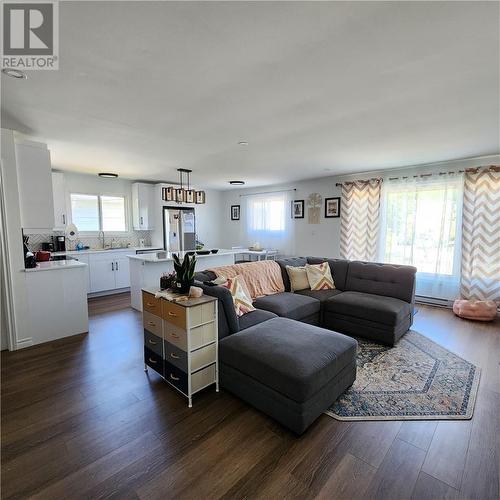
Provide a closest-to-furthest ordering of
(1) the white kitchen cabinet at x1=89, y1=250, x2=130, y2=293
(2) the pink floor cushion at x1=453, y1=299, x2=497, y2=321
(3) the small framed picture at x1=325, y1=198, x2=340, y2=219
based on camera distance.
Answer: (2) the pink floor cushion at x1=453, y1=299, x2=497, y2=321 < (1) the white kitchen cabinet at x1=89, y1=250, x2=130, y2=293 < (3) the small framed picture at x1=325, y1=198, x2=340, y2=219

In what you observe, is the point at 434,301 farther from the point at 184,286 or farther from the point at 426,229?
the point at 184,286

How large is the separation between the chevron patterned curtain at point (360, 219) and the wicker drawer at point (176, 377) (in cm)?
434

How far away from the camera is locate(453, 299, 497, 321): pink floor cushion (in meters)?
3.90

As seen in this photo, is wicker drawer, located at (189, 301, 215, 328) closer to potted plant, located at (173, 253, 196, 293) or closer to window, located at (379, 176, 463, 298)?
potted plant, located at (173, 253, 196, 293)

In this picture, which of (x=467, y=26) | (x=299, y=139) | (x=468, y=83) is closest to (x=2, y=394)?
(x=299, y=139)

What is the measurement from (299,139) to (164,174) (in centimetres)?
331

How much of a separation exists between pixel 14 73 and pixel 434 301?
6.04 m

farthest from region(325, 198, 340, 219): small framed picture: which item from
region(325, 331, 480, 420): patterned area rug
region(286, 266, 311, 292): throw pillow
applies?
region(325, 331, 480, 420): patterned area rug

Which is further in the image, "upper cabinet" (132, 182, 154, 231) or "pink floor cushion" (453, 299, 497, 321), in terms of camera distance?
"upper cabinet" (132, 182, 154, 231)

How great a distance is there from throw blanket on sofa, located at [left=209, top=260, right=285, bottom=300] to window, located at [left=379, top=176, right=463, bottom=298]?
99.8 inches

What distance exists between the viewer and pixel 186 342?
82.8 inches

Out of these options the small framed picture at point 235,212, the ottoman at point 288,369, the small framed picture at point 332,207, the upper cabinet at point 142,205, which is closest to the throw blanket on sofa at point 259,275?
the ottoman at point 288,369

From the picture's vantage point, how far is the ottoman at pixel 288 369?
1.82 m

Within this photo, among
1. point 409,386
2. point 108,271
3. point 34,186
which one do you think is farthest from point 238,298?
point 108,271
